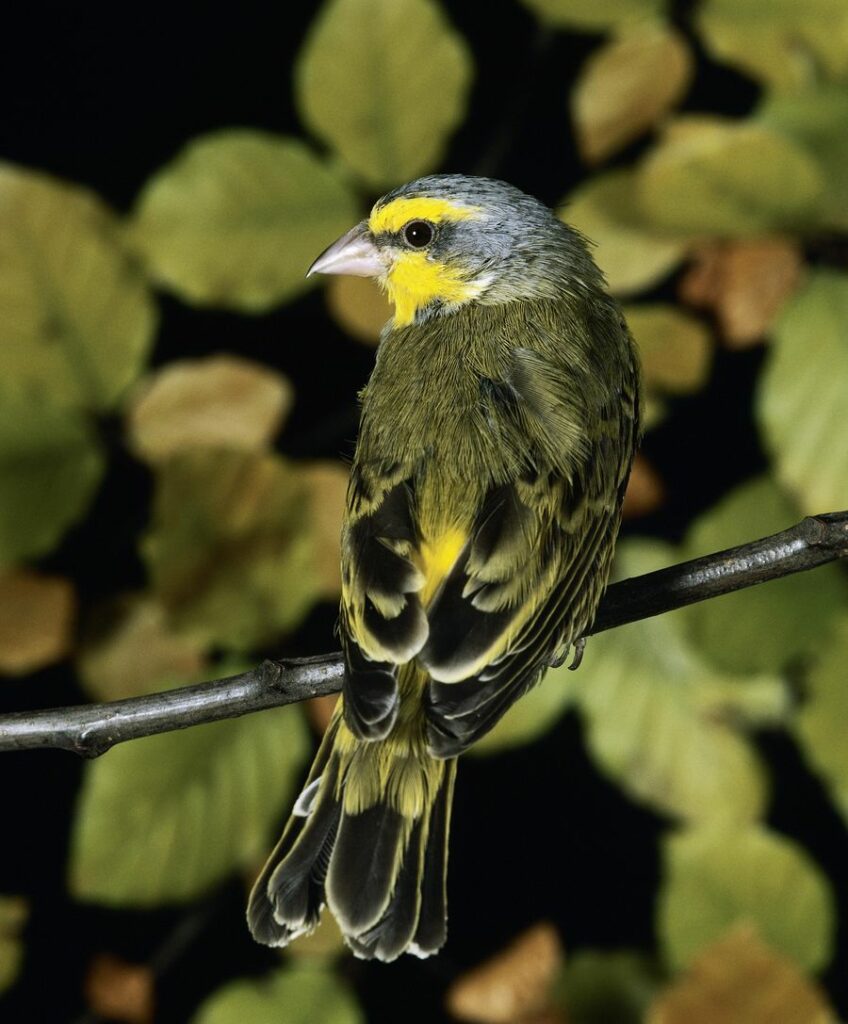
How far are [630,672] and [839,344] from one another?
385 mm

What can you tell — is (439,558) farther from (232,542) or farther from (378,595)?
(232,542)

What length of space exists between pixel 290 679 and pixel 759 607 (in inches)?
26.4

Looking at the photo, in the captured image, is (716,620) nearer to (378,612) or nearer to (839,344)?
(839,344)

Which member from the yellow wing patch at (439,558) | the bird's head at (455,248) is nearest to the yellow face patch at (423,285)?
the bird's head at (455,248)

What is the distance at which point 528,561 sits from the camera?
2.81 feet

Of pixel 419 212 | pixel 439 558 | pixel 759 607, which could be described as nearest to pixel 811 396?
pixel 759 607

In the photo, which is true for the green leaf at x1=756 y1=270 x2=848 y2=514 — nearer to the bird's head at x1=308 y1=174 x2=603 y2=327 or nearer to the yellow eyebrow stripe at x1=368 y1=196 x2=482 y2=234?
the bird's head at x1=308 y1=174 x2=603 y2=327

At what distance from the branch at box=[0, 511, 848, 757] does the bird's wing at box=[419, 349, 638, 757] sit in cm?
5

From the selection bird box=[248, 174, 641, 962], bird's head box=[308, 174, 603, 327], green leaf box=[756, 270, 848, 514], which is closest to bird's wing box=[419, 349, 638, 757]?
bird box=[248, 174, 641, 962]

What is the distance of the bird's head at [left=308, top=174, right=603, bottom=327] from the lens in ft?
3.59

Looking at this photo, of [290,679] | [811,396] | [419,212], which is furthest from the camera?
[811,396]

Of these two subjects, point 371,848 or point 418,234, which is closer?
point 371,848

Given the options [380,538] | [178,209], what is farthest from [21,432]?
[380,538]

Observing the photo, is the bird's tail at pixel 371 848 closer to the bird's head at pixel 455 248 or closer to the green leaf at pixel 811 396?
the bird's head at pixel 455 248
